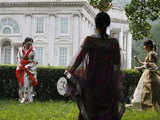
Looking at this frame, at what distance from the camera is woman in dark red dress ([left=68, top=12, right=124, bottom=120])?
12.1 feet

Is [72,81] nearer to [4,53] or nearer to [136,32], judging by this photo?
[136,32]

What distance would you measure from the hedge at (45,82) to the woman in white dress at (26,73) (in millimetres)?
1009

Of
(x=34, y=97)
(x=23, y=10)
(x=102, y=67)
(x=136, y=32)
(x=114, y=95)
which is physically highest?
(x=23, y=10)

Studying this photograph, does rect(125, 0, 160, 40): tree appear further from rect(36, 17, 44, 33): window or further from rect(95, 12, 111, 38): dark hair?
rect(36, 17, 44, 33): window

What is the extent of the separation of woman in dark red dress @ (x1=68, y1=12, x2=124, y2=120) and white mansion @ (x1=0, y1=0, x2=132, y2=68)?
97.5ft

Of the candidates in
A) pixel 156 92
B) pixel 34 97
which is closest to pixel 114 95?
pixel 156 92

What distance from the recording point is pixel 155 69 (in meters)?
7.89

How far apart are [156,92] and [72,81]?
445cm

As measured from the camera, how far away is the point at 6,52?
35.7m

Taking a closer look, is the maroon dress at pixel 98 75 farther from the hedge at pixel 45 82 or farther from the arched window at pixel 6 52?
the arched window at pixel 6 52


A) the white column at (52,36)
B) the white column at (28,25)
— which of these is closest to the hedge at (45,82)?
the white column at (52,36)

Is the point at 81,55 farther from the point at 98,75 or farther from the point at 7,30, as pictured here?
the point at 7,30

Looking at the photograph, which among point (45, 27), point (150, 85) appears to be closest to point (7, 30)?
point (45, 27)

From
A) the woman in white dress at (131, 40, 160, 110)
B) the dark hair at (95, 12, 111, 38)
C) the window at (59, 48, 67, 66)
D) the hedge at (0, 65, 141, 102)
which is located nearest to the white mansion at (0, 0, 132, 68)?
the window at (59, 48, 67, 66)
